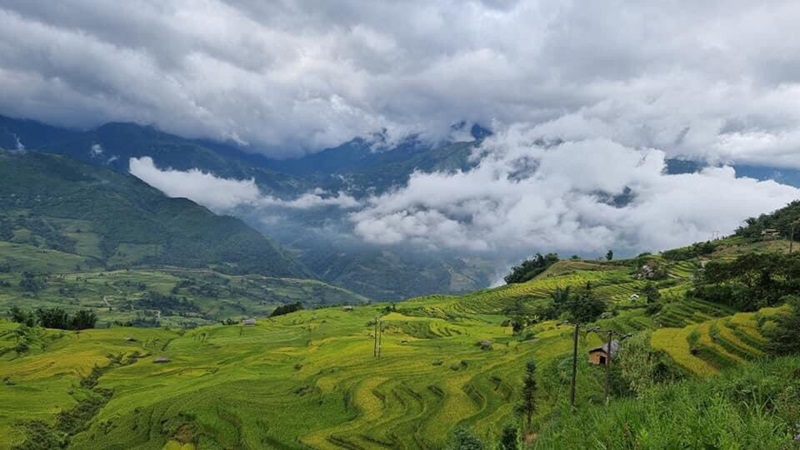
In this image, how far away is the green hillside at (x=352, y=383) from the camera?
4647 centimetres

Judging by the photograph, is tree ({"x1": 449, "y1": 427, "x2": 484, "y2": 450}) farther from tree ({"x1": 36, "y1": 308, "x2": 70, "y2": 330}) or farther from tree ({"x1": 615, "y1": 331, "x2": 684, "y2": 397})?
tree ({"x1": 36, "y1": 308, "x2": 70, "y2": 330})

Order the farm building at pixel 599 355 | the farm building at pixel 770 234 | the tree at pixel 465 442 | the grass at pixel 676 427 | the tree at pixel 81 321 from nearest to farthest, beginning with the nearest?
1. the grass at pixel 676 427
2. the tree at pixel 465 442
3. the farm building at pixel 599 355
4. the tree at pixel 81 321
5. the farm building at pixel 770 234

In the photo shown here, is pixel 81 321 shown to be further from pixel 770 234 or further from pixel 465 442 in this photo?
pixel 770 234

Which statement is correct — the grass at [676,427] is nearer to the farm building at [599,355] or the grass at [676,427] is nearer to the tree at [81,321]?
the farm building at [599,355]

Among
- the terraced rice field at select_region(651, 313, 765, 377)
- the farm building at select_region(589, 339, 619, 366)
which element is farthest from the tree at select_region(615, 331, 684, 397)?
the farm building at select_region(589, 339, 619, 366)

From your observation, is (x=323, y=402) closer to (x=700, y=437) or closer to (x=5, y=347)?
(x=700, y=437)

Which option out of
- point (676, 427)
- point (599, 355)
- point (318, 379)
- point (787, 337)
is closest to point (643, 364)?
point (787, 337)

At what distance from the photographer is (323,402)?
61.1 m

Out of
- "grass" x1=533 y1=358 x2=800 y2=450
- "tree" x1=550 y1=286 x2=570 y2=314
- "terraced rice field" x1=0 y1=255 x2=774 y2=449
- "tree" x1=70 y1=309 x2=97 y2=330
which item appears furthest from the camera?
"tree" x1=70 y1=309 x2=97 y2=330

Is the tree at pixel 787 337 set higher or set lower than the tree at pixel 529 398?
higher

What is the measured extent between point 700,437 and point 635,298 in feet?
379

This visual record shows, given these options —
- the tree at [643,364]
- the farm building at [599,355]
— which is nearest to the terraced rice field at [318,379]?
the farm building at [599,355]

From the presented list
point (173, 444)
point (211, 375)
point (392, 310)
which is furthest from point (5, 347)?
point (392, 310)

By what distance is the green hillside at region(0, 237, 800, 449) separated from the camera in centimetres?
4647
